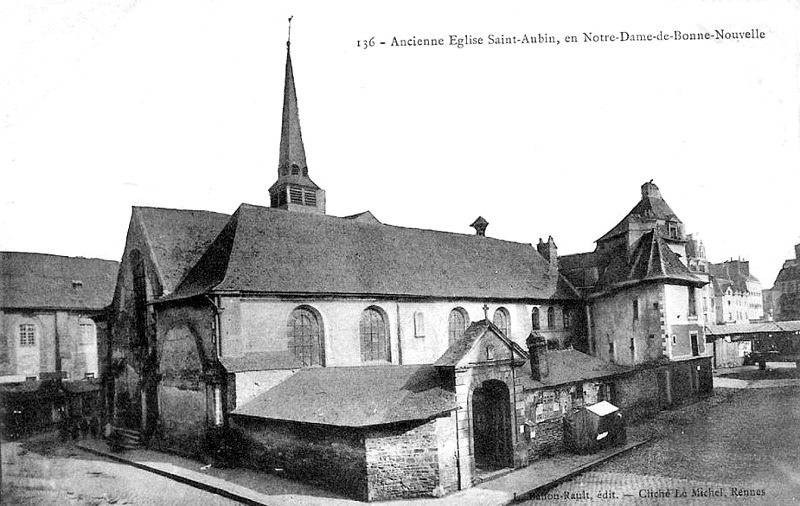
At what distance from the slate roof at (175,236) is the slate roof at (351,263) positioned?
60 cm

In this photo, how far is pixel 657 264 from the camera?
100ft

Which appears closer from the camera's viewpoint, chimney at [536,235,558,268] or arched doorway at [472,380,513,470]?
arched doorway at [472,380,513,470]

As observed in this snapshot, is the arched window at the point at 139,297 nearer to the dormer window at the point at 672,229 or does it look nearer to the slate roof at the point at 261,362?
the slate roof at the point at 261,362

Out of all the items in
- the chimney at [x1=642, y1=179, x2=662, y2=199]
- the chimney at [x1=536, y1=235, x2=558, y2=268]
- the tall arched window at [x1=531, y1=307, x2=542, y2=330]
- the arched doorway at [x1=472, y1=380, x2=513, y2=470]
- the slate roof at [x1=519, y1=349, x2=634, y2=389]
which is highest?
the chimney at [x1=642, y1=179, x2=662, y2=199]

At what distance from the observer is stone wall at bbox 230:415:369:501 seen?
1548 centimetres

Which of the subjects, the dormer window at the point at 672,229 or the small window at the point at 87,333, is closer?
the dormer window at the point at 672,229

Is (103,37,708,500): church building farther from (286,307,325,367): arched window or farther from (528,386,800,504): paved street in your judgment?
(528,386,800,504): paved street

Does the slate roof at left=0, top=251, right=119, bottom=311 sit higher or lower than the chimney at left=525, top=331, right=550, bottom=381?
higher

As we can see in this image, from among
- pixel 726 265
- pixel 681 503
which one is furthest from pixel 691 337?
pixel 726 265

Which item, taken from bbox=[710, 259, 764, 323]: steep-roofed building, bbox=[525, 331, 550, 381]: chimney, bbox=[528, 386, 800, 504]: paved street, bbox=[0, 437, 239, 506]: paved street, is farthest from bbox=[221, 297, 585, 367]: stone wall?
bbox=[710, 259, 764, 323]: steep-roofed building

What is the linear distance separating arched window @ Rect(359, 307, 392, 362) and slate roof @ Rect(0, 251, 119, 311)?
25.9m

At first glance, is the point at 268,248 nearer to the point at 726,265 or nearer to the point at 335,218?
the point at 335,218

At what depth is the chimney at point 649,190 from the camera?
38.3 meters

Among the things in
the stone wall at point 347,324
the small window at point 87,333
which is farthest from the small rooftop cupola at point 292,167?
the small window at point 87,333
